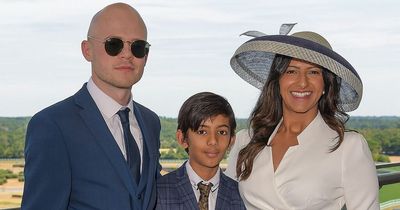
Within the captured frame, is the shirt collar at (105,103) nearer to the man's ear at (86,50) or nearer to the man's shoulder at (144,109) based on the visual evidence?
the man's ear at (86,50)

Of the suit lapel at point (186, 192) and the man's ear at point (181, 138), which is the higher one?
the man's ear at point (181, 138)

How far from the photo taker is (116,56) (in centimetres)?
247

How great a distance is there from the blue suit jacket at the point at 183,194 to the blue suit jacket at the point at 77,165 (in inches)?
14.0

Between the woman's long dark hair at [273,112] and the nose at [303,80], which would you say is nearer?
the nose at [303,80]

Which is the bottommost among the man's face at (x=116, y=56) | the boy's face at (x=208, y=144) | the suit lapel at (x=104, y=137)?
the boy's face at (x=208, y=144)

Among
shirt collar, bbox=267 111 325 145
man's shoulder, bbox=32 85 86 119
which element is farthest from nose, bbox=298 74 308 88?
man's shoulder, bbox=32 85 86 119

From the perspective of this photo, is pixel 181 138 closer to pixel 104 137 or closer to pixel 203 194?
pixel 203 194

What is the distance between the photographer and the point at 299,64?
2.99 metres

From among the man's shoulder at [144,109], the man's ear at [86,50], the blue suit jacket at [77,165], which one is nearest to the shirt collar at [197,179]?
→ the man's shoulder at [144,109]

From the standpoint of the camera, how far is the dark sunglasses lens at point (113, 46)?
248cm

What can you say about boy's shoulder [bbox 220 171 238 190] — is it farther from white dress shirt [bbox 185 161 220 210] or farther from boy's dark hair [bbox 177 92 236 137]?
boy's dark hair [bbox 177 92 236 137]

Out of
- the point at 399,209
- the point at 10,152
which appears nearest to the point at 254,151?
the point at 399,209

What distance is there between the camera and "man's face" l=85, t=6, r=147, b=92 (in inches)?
96.9

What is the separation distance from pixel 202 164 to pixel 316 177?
50cm
